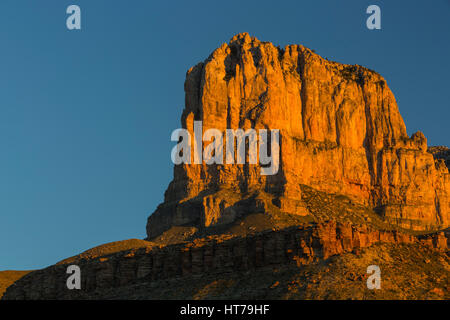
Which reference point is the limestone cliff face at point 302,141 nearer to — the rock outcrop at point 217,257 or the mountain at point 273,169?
the mountain at point 273,169

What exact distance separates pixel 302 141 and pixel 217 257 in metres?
77.5

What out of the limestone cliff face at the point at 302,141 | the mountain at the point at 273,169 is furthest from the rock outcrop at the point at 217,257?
the limestone cliff face at the point at 302,141

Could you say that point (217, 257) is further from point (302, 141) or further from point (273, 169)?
point (302, 141)

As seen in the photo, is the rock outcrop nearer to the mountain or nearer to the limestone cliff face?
the mountain

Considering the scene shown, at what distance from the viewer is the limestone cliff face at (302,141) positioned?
156 metres

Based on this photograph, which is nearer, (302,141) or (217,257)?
(217,257)

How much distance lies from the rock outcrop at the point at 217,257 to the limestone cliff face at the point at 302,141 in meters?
47.1

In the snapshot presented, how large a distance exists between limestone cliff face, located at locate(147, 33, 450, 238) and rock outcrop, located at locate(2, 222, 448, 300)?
155ft

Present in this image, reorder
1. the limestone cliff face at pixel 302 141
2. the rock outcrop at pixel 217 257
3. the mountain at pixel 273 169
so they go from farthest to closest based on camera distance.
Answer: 1. the limestone cliff face at pixel 302 141
2. the mountain at pixel 273 169
3. the rock outcrop at pixel 217 257

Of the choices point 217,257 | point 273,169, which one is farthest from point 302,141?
point 217,257

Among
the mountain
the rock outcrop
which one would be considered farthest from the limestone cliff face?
the rock outcrop

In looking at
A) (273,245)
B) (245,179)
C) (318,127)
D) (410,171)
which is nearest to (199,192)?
(245,179)

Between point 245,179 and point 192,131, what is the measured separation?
13339 mm

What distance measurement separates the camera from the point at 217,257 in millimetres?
93688
